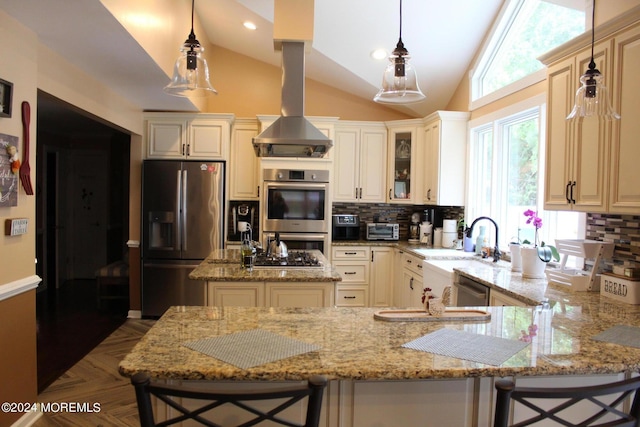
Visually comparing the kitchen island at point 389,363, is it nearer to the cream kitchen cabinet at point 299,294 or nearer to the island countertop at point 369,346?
the island countertop at point 369,346

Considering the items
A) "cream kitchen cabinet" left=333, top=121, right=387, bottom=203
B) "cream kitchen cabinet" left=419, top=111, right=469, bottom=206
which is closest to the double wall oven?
"cream kitchen cabinet" left=333, top=121, right=387, bottom=203

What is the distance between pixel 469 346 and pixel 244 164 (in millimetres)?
3941

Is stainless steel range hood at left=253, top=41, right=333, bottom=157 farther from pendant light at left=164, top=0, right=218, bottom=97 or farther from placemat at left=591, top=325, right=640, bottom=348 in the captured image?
placemat at left=591, top=325, right=640, bottom=348

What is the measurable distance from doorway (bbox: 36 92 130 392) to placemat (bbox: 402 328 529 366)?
13.7 ft

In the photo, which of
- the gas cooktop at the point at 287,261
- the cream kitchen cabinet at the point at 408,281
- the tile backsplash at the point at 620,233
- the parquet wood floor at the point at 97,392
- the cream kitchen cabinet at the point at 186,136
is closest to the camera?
the tile backsplash at the point at 620,233

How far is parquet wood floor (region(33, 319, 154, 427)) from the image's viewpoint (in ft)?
8.30

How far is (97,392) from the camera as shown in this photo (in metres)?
2.87

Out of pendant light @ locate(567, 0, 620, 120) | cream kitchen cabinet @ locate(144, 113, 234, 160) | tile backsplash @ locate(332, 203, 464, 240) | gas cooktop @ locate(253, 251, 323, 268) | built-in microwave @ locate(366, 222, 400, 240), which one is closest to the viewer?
pendant light @ locate(567, 0, 620, 120)

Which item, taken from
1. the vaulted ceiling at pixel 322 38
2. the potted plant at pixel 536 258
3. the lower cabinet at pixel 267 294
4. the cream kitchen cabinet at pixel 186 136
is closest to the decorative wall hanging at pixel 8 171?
the vaulted ceiling at pixel 322 38

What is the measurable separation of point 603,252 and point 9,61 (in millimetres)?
3544

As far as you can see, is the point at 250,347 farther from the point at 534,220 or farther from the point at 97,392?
the point at 534,220

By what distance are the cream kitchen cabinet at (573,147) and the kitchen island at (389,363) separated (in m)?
0.90

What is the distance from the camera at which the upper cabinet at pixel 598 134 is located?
201 centimetres

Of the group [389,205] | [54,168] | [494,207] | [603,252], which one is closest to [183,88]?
[603,252]
